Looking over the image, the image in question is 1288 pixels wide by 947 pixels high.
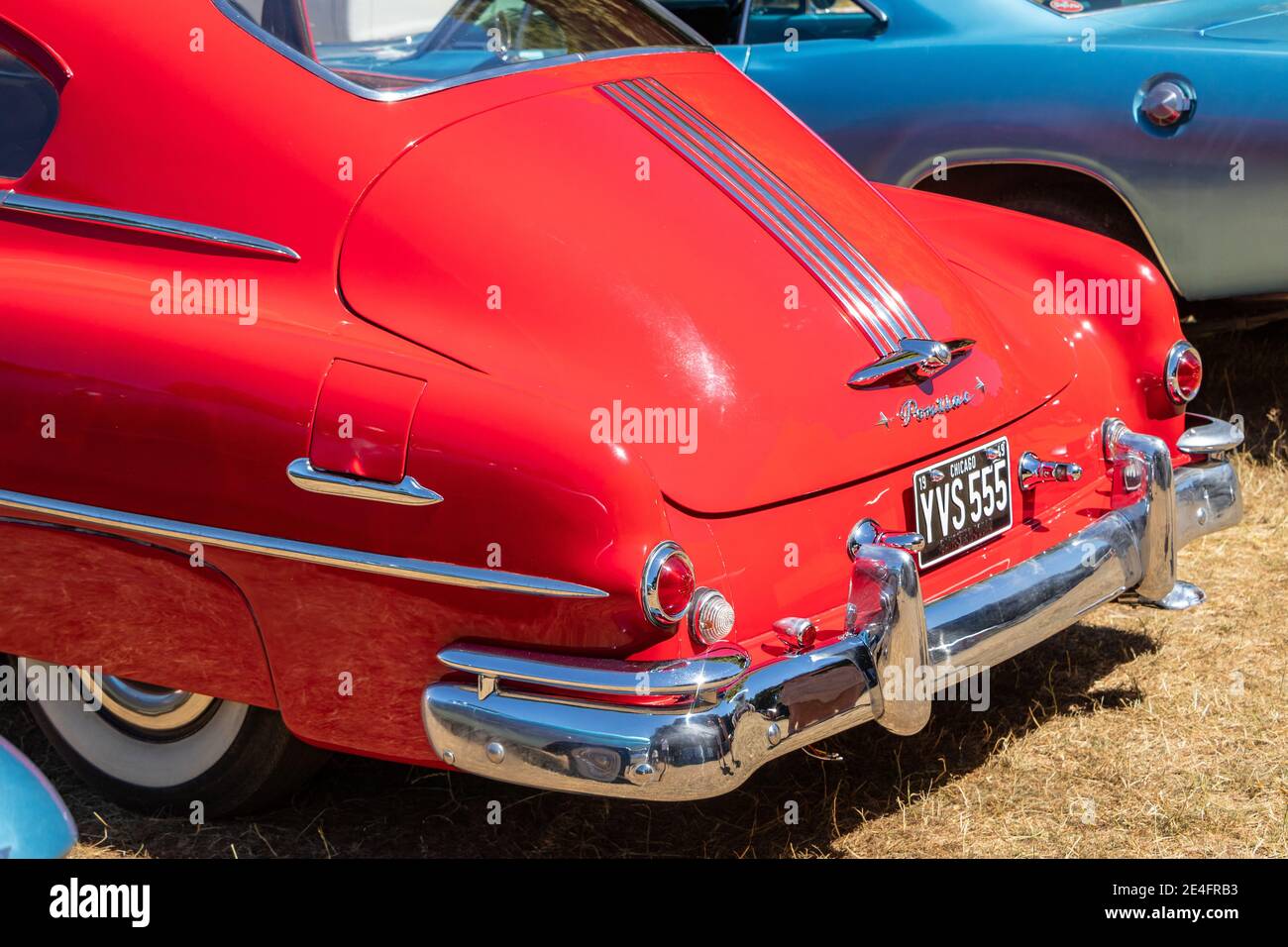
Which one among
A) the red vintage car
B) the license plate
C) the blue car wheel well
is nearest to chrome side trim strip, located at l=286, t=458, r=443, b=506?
the red vintage car

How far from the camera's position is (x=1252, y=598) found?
4016 mm

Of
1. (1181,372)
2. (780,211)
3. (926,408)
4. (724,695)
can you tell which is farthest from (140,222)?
(1181,372)

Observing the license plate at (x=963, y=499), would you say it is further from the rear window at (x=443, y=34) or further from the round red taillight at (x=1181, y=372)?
the rear window at (x=443, y=34)

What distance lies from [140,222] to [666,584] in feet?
4.26

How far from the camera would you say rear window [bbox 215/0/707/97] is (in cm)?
288

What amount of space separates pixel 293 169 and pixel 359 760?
54.8 inches

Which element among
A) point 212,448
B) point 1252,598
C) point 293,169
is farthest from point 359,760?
point 1252,598

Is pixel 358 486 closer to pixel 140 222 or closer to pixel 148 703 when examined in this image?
pixel 140 222

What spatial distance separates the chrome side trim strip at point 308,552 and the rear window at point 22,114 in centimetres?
75

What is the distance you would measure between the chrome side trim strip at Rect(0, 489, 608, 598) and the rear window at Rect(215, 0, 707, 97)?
94 centimetres

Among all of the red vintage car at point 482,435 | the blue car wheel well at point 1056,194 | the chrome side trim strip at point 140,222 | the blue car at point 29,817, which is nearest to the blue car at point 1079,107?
the blue car wheel well at point 1056,194

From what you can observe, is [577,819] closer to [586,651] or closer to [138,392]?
[586,651]

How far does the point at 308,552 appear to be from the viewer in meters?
2.49
